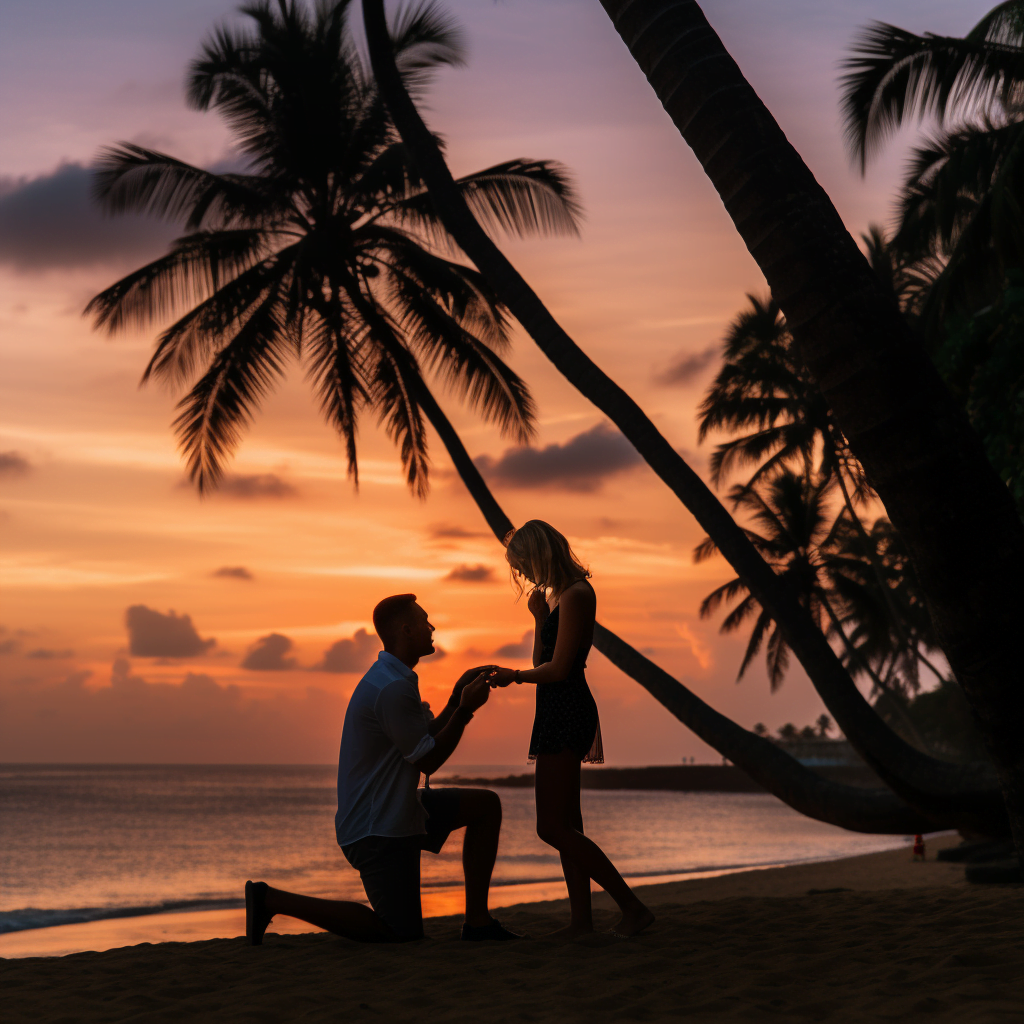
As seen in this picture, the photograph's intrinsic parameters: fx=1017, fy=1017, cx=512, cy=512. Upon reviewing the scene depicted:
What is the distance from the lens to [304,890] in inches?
736

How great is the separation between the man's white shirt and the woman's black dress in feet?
1.59

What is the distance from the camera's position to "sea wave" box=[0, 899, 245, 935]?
14297mm

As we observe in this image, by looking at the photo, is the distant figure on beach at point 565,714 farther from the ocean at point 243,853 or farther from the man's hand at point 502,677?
the ocean at point 243,853

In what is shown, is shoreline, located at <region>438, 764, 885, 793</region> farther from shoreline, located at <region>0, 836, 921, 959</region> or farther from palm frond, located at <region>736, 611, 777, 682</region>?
shoreline, located at <region>0, 836, 921, 959</region>

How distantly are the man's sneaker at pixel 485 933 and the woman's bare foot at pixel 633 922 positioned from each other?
17.5 inches

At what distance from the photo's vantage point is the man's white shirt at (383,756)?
434 centimetres

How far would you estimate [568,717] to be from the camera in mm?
4371

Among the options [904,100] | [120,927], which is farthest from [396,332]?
[120,927]

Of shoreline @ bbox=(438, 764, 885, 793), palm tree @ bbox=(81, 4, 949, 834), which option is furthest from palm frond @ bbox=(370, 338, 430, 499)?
shoreline @ bbox=(438, 764, 885, 793)

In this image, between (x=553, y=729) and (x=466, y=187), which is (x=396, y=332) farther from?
(x=553, y=729)

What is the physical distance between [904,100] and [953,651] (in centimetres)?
830

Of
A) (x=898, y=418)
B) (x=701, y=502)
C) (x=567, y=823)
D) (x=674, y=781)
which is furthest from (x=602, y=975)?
(x=674, y=781)

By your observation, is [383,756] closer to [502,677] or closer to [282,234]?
[502,677]

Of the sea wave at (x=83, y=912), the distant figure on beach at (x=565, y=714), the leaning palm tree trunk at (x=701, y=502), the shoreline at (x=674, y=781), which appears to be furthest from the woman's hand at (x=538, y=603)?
the shoreline at (x=674, y=781)
